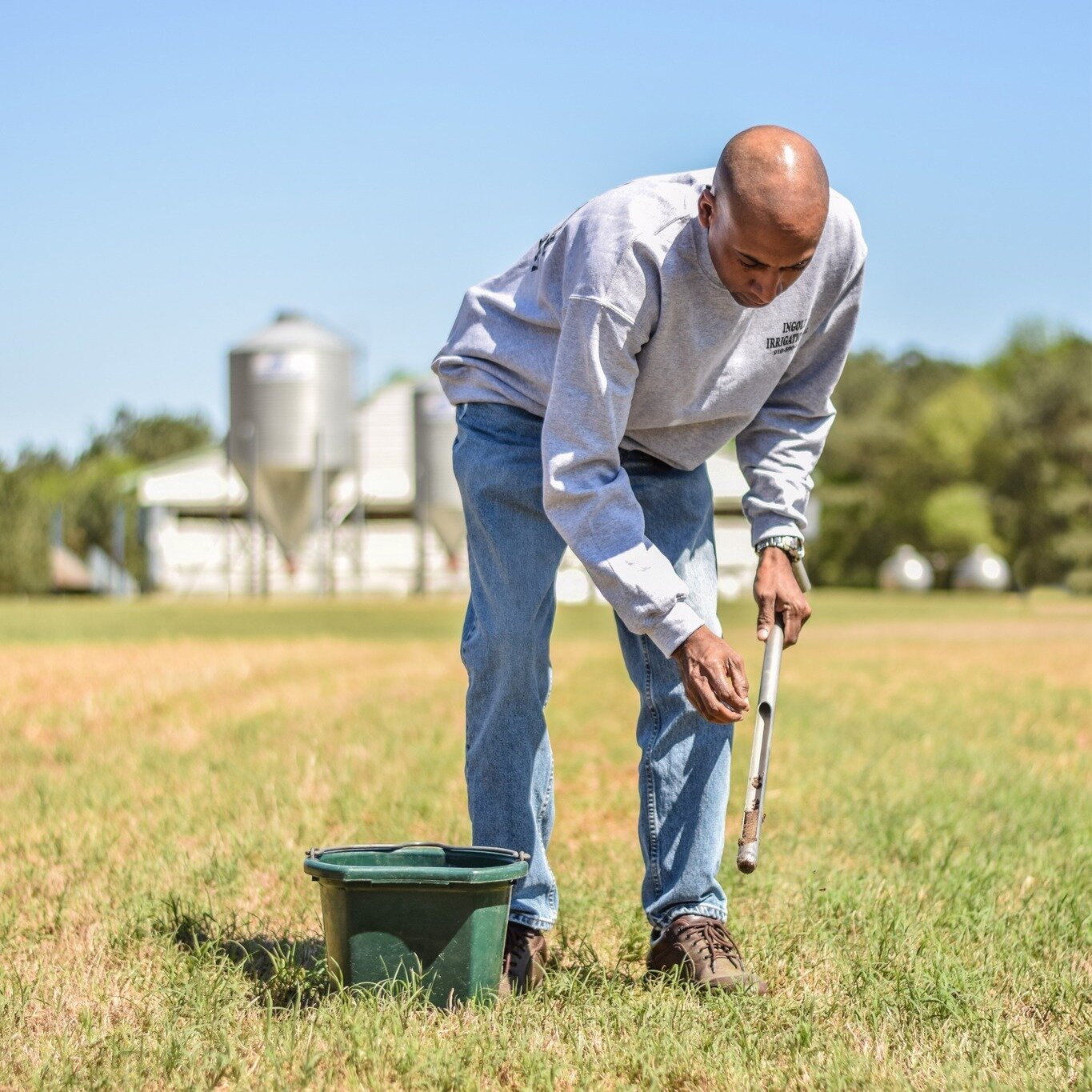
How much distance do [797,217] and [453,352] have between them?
0.95m

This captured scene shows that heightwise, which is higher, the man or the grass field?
the man

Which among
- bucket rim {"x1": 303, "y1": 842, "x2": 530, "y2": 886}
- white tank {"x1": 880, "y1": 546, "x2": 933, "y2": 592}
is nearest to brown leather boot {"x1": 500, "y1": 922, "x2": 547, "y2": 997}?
bucket rim {"x1": 303, "y1": 842, "x2": 530, "y2": 886}

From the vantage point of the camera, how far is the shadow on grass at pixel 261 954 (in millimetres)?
2998

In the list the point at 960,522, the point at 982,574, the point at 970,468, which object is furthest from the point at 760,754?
the point at 970,468

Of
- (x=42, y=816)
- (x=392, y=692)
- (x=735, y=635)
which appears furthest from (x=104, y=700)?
(x=735, y=635)

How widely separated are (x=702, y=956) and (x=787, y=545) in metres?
0.91

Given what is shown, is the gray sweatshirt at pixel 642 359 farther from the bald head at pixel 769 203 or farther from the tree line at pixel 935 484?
the tree line at pixel 935 484

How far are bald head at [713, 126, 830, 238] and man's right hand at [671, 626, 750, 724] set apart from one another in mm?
769

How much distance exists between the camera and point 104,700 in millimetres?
8898

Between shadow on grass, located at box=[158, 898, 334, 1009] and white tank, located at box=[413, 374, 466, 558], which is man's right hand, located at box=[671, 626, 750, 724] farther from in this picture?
white tank, located at box=[413, 374, 466, 558]

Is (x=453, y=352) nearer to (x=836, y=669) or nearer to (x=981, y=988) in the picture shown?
(x=981, y=988)

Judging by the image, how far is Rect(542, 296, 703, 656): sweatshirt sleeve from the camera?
2.99 meters

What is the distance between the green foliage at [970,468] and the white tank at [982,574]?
5456 millimetres

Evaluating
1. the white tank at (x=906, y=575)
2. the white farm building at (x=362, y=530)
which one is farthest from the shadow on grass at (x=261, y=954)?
the white tank at (x=906, y=575)
